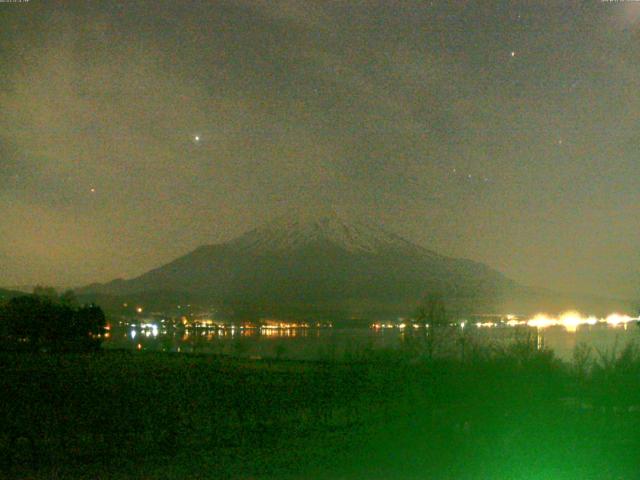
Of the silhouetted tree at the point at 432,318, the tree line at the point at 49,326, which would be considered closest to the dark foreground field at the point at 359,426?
the silhouetted tree at the point at 432,318

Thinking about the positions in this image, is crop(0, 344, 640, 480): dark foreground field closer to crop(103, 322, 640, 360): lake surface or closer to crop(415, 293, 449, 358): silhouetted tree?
crop(103, 322, 640, 360): lake surface

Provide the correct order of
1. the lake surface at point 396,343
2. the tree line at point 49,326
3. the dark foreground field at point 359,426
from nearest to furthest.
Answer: the dark foreground field at point 359,426 < the lake surface at point 396,343 < the tree line at point 49,326

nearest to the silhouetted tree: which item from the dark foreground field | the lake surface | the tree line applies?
the lake surface

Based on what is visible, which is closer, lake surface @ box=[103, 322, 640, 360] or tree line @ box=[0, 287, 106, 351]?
lake surface @ box=[103, 322, 640, 360]

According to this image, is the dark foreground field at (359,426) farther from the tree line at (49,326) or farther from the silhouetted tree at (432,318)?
the tree line at (49,326)

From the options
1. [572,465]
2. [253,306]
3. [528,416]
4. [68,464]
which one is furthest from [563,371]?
[253,306]

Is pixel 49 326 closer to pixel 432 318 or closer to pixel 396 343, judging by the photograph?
pixel 396 343

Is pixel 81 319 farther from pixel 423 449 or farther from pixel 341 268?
pixel 341 268

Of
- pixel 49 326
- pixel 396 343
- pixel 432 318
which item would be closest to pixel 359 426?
pixel 432 318
